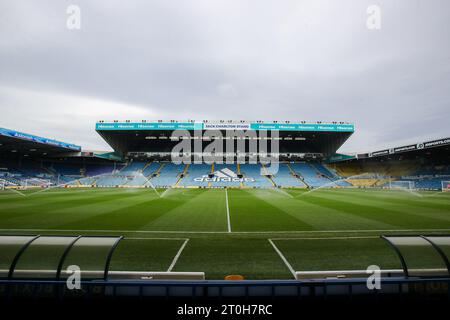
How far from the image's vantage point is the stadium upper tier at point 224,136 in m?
48.2

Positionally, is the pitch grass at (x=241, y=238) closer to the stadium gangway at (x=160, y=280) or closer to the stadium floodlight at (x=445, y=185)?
the stadium gangway at (x=160, y=280)

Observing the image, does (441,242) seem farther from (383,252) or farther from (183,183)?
(183,183)

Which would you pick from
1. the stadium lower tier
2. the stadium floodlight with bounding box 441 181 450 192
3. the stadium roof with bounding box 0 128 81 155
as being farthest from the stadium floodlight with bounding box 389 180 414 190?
the stadium roof with bounding box 0 128 81 155

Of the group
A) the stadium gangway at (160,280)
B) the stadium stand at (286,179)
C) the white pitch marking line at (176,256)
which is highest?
the stadium stand at (286,179)

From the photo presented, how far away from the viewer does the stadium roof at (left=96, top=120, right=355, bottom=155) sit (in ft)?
155

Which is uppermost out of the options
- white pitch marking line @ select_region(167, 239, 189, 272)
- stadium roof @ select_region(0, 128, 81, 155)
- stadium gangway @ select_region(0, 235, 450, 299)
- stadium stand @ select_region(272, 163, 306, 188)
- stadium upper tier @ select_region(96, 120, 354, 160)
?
stadium upper tier @ select_region(96, 120, 354, 160)

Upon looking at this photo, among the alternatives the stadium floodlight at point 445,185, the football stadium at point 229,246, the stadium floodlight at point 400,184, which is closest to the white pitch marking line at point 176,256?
the football stadium at point 229,246

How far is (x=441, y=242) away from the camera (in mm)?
3996

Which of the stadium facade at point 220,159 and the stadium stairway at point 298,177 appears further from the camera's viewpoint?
the stadium stairway at point 298,177

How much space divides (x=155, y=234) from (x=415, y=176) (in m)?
61.3

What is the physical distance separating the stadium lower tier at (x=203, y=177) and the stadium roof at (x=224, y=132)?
4.93 meters

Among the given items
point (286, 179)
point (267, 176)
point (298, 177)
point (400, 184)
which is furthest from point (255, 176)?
point (400, 184)

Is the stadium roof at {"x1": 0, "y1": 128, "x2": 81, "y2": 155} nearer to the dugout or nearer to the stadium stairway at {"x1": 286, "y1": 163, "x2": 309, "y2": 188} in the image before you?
the dugout
